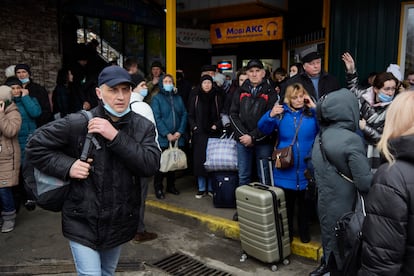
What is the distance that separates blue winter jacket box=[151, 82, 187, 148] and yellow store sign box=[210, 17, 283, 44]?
3.93 meters

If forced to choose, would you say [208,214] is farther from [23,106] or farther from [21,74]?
[21,74]

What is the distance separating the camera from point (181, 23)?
1027cm

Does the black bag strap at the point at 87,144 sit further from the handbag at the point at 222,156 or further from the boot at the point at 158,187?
the boot at the point at 158,187

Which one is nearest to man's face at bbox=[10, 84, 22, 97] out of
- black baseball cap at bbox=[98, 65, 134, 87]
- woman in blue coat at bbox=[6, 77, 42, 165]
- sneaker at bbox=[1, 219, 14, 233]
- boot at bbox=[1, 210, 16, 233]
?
woman in blue coat at bbox=[6, 77, 42, 165]

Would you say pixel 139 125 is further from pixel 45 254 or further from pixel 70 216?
pixel 45 254

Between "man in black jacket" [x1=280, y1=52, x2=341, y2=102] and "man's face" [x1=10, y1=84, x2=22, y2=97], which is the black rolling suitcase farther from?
"man's face" [x1=10, y1=84, x2=22, y2=97]

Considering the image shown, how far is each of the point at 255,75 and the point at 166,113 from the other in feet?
5.08

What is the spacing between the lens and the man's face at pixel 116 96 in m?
2.53

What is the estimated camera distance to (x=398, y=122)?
1902mm

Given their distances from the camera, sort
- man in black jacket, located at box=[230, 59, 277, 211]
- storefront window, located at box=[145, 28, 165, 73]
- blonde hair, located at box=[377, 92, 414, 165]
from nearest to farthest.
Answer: blonde hair, located at box=[377, 92, 414, 165], man in black jacket, located at box=[230, 59, 277, 211], storefront window, located at box=[145, 28, 165, 73]

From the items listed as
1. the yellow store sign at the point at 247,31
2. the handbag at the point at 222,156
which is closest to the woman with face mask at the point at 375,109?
the handbag at the point at 222,156

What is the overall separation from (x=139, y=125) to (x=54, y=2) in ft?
22.1

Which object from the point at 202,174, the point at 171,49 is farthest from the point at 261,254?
the point at 171,49

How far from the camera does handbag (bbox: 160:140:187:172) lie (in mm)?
5570
